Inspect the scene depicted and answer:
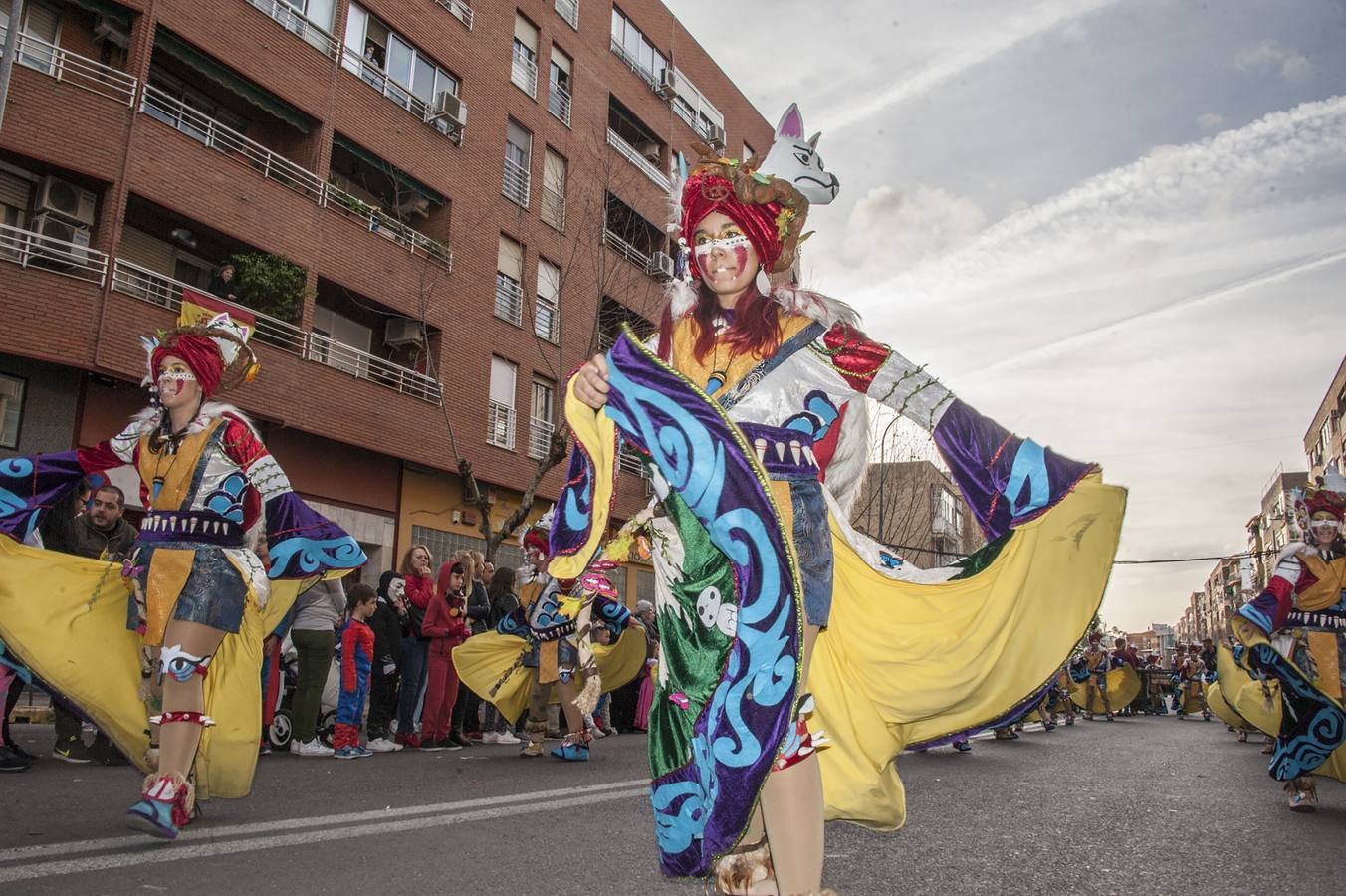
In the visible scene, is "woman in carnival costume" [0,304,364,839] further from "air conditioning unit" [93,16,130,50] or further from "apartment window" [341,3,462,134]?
"apartment window" [341,3,462,134]

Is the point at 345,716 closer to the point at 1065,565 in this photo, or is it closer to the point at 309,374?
the point at 1065,565

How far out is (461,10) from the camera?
22.8 m

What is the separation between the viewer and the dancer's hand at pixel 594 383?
9.17 feet

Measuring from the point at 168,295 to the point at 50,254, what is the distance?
191 centimetres

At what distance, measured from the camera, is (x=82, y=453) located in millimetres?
5117

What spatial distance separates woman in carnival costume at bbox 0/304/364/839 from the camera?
4.52 metres

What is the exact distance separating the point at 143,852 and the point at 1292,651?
711cm

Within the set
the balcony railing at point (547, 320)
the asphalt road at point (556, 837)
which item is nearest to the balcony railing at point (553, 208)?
the balcony railing at point (547, 320)

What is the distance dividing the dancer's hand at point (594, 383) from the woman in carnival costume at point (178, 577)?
2613 mm

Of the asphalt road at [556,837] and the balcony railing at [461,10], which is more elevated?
the balcony railing at [461,10]

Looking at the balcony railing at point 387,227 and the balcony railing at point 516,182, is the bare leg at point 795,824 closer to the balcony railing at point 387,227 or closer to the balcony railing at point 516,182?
the balcony railing at point 387,227

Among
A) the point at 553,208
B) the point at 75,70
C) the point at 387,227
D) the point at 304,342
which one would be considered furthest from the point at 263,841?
the point at 553,208

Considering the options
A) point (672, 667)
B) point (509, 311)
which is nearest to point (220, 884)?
point (672, 667)

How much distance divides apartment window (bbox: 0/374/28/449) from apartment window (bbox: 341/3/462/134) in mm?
8924
